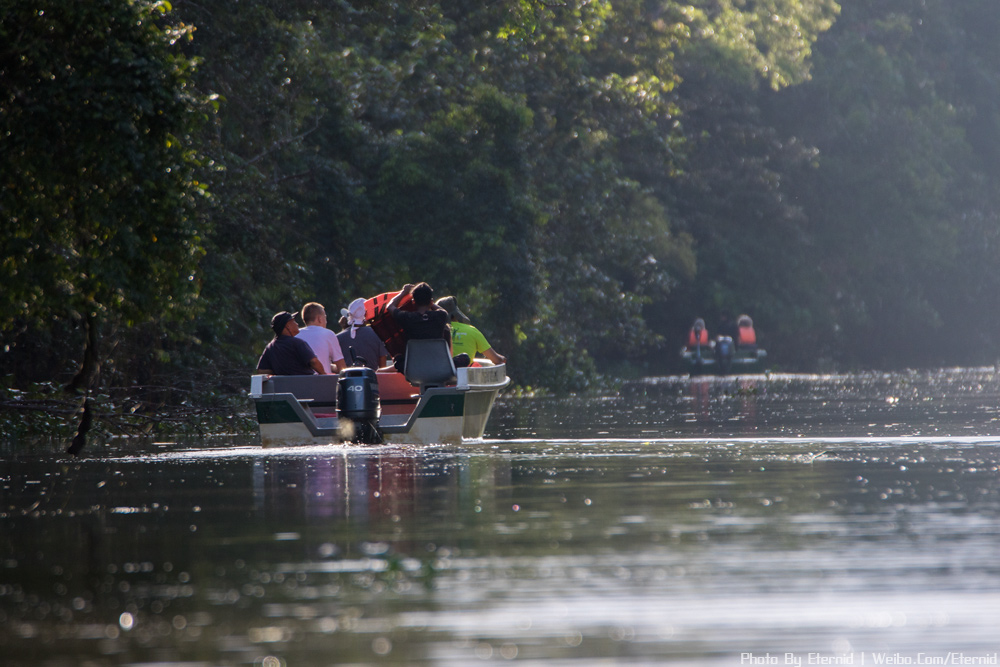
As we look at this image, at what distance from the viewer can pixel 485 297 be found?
34875mm

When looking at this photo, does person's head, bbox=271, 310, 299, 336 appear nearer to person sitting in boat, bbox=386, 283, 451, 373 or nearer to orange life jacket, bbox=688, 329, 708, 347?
person sitting in boat, bbox=386, 283, 451, 373

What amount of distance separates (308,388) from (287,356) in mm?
415

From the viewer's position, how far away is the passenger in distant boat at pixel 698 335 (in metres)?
55.2

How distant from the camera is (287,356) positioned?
58.1 feet

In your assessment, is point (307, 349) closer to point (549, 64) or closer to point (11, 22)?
point (11, 22)

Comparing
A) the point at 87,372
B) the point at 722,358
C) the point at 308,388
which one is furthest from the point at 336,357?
the point at 722,358

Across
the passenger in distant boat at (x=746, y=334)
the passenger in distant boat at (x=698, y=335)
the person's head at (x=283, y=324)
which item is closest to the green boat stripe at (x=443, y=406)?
the person's head at (x=283, y=324)

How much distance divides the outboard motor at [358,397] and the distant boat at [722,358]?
36.0 meters

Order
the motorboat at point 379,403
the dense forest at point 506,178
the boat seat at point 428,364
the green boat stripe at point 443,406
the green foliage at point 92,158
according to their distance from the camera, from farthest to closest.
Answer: the boat seat at point 428,364 < the green boat stripe at point 443,406 < the motorboat at point 379,403 < the dense forest at point 506,178 < the green foliage at point 92,158

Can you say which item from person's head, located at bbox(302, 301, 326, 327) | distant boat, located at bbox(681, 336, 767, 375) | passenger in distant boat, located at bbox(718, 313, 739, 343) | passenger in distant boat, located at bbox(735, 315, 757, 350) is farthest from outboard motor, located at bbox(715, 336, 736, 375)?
person's head, located at bbox(302, 301, 326, 327)

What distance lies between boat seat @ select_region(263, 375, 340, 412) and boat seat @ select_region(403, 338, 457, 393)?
764 mm

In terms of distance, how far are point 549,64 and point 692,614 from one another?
110 ft

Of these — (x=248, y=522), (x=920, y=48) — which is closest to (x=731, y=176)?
(x=920, y=48)

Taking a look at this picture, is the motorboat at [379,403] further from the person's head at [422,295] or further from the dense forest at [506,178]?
the dense forest at [506,178]
